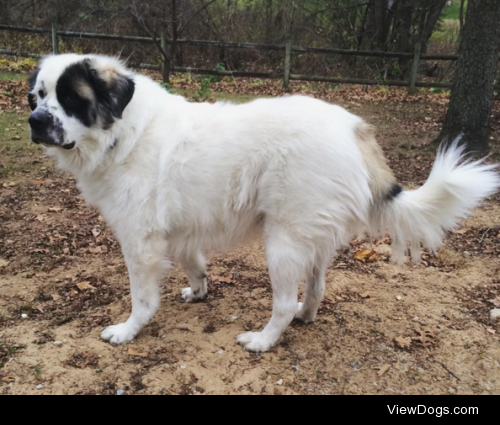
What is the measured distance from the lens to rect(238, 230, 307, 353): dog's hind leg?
2.96m

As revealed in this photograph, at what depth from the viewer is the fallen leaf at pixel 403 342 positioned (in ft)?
11.0

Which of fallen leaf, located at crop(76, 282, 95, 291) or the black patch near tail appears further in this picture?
fallen leaf, located at crop(76, 282, 95, 291)

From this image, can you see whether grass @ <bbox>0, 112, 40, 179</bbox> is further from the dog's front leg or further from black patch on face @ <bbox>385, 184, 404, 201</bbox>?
black patch on face @ <bbox>385, 184, 404, 201</bbox>

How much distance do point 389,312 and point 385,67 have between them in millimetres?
14132

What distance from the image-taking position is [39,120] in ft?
9.49

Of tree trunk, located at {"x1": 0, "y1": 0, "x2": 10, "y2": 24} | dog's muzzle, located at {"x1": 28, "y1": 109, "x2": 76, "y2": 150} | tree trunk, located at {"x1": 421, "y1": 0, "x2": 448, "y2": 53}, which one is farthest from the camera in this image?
tree trunk, located at {"x1": 0, "y1": 0, "x2": 10, "y2": 24}

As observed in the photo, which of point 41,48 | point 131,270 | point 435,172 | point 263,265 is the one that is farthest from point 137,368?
point 41,48

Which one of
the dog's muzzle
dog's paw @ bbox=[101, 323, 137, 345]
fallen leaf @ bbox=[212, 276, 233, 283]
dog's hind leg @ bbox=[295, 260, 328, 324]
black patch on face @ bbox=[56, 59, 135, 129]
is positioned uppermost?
black patch on face @ bbox=[56, 59, 135, 129]

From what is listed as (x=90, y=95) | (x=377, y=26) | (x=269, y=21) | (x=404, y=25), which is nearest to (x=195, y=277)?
(x=90, y=95)

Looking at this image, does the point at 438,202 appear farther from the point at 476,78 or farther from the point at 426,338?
the point at 476,78

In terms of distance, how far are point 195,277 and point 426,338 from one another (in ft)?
6.31

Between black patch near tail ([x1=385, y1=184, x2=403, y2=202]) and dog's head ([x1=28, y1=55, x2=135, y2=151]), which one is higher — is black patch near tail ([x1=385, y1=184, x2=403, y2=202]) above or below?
below

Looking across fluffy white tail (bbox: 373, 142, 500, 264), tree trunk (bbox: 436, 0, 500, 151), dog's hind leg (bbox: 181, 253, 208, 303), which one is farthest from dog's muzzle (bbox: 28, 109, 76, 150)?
tree trunk (bbox: 436, 0, 500, 151)

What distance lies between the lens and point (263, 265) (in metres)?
4.62
